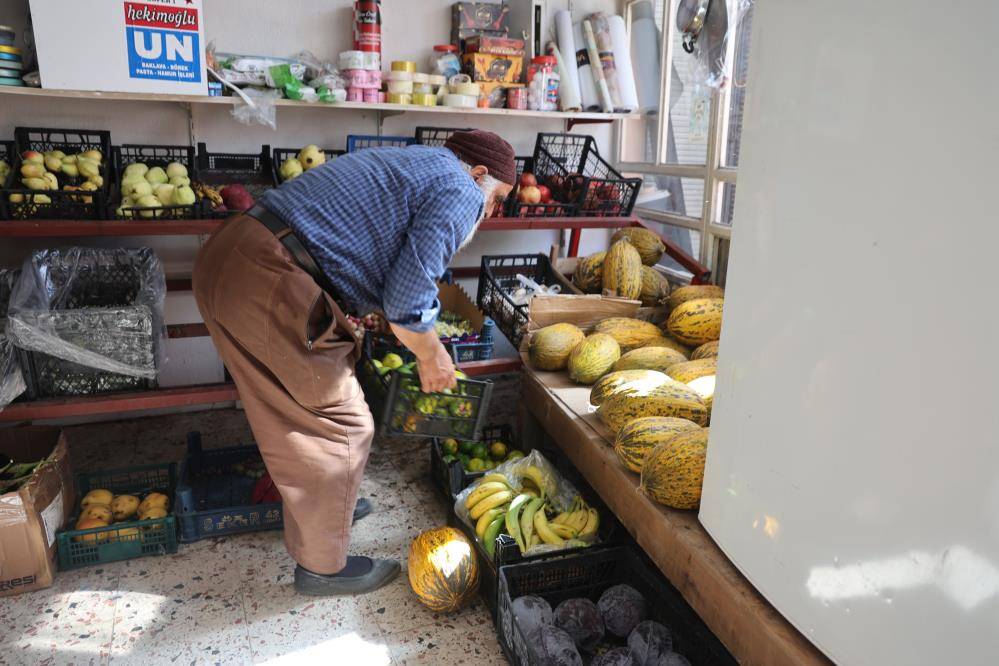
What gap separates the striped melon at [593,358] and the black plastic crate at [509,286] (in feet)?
1.24

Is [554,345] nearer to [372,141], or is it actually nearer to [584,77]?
[372,141]

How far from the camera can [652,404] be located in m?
2.53

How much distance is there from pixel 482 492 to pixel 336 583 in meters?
0.61

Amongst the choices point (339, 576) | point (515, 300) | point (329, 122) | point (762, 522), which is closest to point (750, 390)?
point (762, 522)

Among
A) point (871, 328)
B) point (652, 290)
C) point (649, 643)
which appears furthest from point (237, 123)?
point (871, 328)

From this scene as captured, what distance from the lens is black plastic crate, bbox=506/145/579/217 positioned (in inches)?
150

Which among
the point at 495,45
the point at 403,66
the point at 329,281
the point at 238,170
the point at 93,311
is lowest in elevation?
the point at 93,311

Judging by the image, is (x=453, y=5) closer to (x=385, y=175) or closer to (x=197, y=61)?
(x=197, y=61)

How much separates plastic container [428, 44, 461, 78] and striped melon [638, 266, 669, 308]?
1.49 metres

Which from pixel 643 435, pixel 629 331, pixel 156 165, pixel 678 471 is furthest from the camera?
pixel 156 165

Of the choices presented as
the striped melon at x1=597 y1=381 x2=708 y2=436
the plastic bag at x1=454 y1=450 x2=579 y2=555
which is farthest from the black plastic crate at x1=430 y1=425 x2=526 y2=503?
the striped melon at x1=597 y1=381 x2=708 y2=436

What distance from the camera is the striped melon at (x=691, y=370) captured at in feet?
9.19

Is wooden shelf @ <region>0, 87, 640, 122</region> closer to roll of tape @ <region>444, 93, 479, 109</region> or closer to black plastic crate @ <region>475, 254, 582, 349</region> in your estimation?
roll of tape @ <region>444, 93, 479, 109</region>

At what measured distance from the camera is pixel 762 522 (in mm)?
1665
